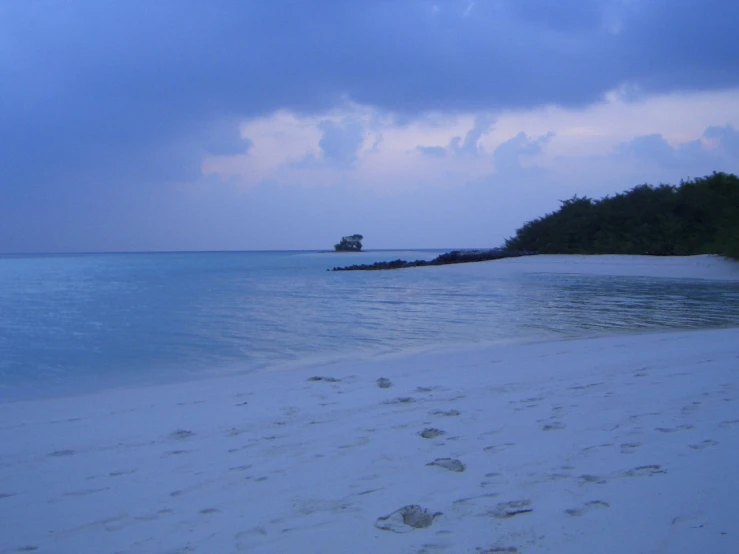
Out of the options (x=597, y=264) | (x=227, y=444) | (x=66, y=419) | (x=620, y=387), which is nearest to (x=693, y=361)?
(x=620, y=387)

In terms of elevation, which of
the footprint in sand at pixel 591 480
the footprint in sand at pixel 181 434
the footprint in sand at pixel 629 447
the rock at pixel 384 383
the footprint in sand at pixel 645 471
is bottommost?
the footprint in sand at pixel 181 434

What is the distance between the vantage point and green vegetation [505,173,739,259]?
33.6 metres

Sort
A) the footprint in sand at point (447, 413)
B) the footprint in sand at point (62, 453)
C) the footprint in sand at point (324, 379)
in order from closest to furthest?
1. the footprint in sand at point (62, 453)
2. the footprint in sand at point (447, 413)
3. the footprint in sand at point (324, 379)

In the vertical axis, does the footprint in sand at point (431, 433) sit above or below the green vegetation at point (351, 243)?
below

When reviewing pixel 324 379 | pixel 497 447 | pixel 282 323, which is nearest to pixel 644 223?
pixel 282 323

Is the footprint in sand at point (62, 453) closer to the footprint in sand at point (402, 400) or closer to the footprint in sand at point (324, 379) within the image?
the footprint in sand at point (402, 400)

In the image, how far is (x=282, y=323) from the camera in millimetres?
12703

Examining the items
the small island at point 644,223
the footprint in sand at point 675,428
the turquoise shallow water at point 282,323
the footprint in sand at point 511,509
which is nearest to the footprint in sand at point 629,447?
the footprint in sand at point 675,428

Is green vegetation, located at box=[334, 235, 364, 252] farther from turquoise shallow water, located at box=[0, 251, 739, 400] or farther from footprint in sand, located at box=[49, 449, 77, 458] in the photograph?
footprint in sand, located at box=[49, 449, 77, 458]

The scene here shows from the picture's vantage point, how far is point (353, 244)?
333 ft

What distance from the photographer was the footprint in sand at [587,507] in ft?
9.64

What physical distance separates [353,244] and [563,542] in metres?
99.2

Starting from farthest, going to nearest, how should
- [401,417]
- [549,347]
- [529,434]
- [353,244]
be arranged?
[353,244] < [549,347] < [401,417] < [529,434]

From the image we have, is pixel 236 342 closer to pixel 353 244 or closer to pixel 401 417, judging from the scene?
pixel 401 417
